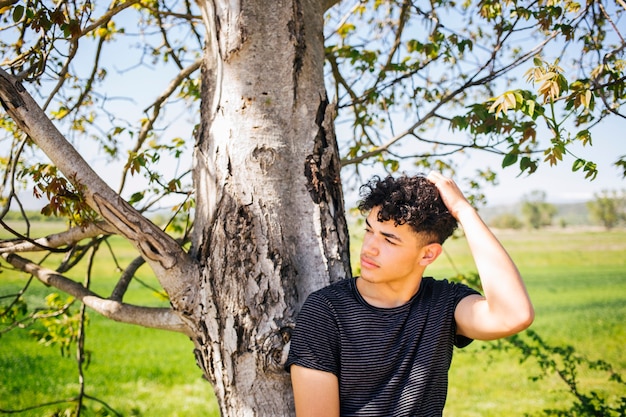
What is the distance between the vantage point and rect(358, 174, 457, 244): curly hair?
5.19 ft

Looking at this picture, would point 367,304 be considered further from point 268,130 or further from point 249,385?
point 268,130

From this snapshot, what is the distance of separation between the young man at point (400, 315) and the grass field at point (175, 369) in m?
2.72

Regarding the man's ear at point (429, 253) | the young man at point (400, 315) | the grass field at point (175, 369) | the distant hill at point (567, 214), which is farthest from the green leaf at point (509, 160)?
the distant hill at point (567, 214)

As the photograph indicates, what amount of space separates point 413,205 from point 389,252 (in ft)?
0.49

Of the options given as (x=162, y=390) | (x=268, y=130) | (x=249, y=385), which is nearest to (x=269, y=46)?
(x=268, y=130)

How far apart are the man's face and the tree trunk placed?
24cm

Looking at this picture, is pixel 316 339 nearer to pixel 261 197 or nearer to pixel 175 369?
pixel 261 197

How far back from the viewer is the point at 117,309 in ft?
6.46

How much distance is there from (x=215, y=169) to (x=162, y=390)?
517 centimetres

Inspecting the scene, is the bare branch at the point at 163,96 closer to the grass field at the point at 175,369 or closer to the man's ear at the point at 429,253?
the man's ear at the point at 429,253

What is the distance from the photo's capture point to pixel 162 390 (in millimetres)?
6312

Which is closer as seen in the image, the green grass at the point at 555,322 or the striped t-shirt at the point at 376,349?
the striped t-shirt at the point at 376,349

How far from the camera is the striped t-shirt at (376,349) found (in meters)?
1.51

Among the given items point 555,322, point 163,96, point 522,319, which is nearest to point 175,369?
point 163,96
